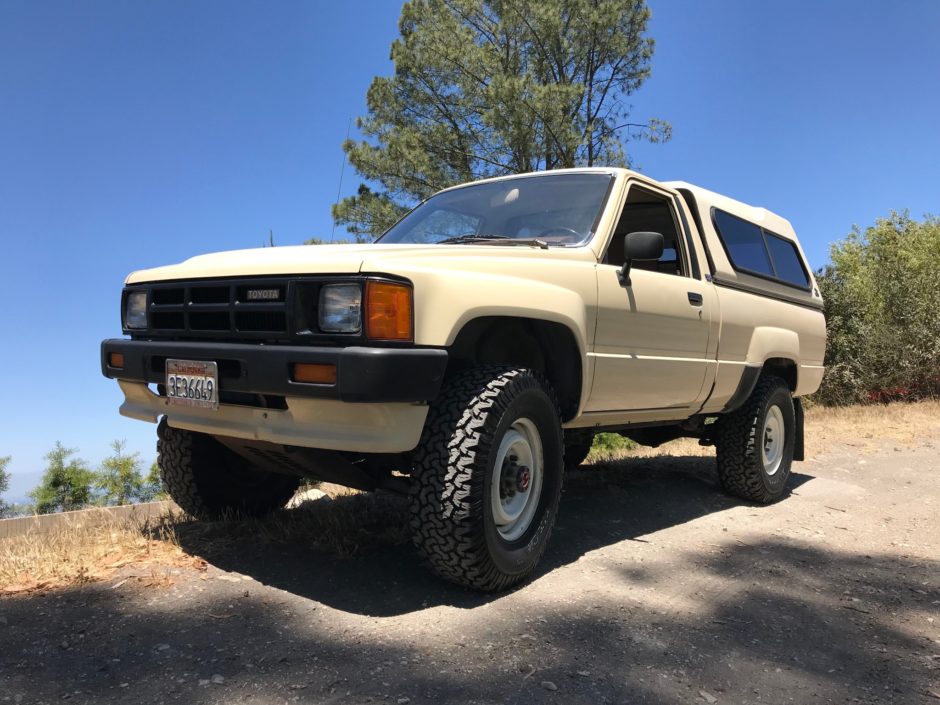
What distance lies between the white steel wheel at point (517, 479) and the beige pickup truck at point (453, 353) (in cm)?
1

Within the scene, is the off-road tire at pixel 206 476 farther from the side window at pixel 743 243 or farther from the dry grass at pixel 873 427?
the dry grass at pixel 873 427

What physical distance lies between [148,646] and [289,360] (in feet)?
3.73

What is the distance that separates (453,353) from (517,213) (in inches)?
48.7

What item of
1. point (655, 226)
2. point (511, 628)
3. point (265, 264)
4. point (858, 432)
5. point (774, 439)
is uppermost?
point (655, 226)

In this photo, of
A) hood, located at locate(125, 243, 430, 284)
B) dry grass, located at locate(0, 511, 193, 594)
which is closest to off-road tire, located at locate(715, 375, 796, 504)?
hood, located at locate(125, 243, 430, 284)

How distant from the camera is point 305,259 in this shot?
9.23ft

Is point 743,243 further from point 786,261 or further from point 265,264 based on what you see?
point 265,264

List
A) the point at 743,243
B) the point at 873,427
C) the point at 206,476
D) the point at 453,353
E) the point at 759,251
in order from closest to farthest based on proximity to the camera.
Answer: the point at 453,353
the point at 206,476
the point at 743,243
the point at 759,251
the point at 873,427

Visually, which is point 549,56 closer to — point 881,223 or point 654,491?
point 654,491

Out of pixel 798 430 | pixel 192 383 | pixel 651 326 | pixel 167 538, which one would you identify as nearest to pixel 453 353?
pixel 192 383

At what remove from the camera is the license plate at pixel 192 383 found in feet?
9.55

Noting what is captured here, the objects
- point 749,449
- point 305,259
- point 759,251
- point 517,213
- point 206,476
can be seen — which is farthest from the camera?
point 759,251

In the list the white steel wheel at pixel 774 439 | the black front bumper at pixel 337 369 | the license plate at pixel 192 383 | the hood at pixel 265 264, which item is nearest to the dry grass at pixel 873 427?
the white steel wheel at pixel 774 439

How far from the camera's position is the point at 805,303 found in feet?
20.1
